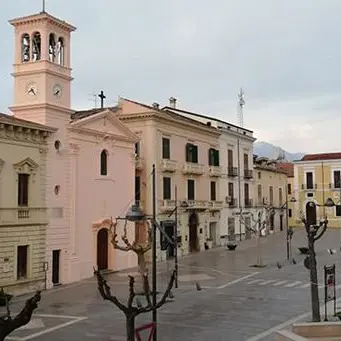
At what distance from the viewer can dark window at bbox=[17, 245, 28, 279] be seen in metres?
28.6

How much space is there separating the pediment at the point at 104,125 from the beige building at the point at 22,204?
3.12 m

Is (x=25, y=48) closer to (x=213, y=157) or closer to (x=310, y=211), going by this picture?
(x=213, y=157)

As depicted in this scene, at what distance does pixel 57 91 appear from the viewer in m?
31.6

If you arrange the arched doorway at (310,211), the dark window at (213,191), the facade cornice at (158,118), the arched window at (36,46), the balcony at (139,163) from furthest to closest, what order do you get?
the arched doorway at (310,211)
the dark window at (213,191)
the facade cornice at (158,118)
the balcony at (139,163)
the arched window at (36,46)

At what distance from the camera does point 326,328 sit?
14.6m

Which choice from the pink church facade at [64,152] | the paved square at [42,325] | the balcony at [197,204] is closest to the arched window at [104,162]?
the pink church facade at [64,152]

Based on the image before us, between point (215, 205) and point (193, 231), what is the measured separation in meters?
3.76

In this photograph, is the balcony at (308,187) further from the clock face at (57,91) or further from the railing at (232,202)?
the clock face at (57,91)

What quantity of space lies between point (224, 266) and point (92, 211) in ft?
31.8

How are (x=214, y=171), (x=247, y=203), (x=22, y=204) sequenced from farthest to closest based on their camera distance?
1. (x=247, y=203)
2. (x=214, y=171)
3. (x=22, y=204)

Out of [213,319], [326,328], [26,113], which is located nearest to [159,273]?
[26,113]

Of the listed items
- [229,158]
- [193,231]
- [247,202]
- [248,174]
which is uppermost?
[229,158]

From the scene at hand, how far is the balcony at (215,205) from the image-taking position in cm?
4941

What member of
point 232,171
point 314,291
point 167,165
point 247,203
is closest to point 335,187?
point 247,203
